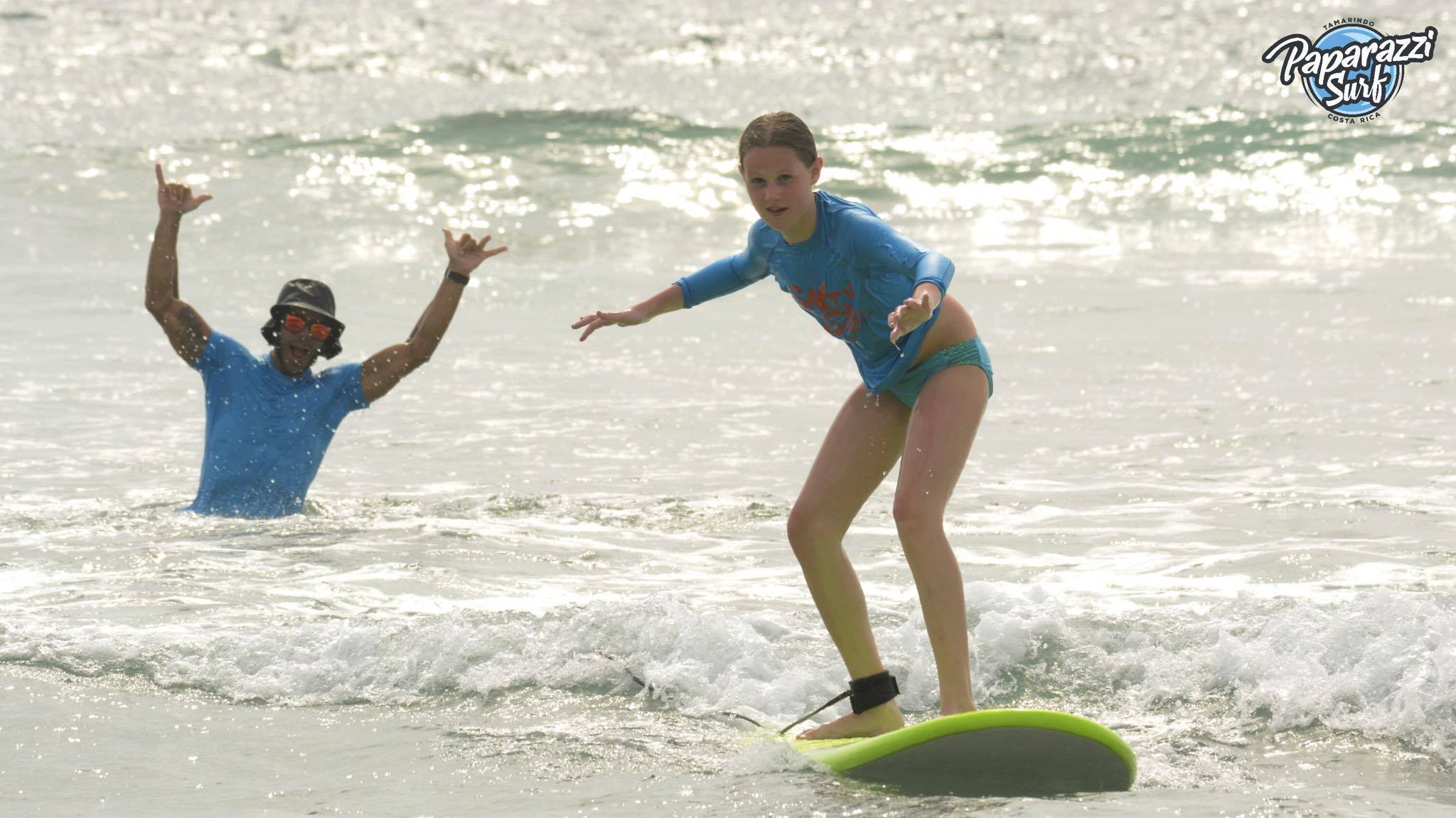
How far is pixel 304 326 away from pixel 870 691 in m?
4.12

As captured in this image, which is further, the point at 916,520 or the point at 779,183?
the point at 779,183

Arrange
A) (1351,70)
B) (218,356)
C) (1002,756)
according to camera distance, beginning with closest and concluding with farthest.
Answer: (1002,756) → (218,356) → (1351,70)

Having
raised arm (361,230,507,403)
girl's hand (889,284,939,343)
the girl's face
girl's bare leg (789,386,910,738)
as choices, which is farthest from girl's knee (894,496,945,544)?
raised arm (361,230,507,403)

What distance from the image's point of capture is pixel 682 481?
353 inches

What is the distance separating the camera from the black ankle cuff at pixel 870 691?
461 cm

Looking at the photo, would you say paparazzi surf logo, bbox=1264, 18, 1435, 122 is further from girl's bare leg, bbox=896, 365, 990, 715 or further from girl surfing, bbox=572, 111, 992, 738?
girl's bare leg, bbox=896, 365, 990, 715

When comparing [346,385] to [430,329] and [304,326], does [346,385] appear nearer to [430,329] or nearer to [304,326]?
[304,326]

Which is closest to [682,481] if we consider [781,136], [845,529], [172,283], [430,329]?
[430,329]

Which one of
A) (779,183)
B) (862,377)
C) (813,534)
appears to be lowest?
(813,534)

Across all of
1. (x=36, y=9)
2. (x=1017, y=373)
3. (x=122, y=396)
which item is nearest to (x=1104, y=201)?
(x=1017, y=373)

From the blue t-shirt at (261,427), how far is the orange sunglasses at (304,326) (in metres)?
0.28

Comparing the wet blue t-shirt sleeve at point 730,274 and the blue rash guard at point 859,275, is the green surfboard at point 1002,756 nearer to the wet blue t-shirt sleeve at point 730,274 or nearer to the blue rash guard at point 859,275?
the blue rash guard at point 859,275

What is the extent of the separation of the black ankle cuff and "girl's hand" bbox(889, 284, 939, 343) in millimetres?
1152

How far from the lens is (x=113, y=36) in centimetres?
3309
